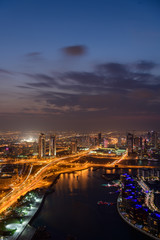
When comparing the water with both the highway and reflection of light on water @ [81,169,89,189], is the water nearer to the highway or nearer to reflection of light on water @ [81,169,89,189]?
reflection of light on water @ [81,169,89,189]

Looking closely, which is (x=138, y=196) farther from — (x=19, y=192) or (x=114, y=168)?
(x=114, y=168)

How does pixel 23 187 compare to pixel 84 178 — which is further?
pixel 84 178

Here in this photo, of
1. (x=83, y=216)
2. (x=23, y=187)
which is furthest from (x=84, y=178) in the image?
(x=83, y=216)

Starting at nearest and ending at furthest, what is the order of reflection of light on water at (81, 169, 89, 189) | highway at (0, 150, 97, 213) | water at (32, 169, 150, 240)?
water at (32, 169, 150, 240) < highway at (0, 150, 97, 213) < reflection of light on water at (81, 169, 89, 189)

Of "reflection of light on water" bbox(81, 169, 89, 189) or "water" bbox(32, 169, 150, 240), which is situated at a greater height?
"reflection of light on water" bbox(81, 169, 89, 189)

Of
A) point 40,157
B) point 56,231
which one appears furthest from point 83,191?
point 40,157

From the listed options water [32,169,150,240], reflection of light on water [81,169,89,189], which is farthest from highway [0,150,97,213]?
water [32,169,150,240]

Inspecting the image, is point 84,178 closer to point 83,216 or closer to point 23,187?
point 23,187

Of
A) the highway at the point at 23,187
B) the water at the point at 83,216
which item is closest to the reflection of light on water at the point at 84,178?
the water at the point at 83,216

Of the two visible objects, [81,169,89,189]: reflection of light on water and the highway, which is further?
[81,169,89,189]: reflection of light on water
